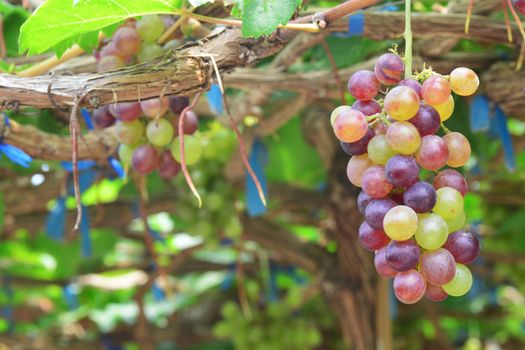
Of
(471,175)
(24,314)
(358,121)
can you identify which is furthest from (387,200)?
(24,314)

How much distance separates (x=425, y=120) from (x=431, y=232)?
0.09 metres

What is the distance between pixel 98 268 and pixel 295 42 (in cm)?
146

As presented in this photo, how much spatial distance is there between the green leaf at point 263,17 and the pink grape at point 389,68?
112 mm

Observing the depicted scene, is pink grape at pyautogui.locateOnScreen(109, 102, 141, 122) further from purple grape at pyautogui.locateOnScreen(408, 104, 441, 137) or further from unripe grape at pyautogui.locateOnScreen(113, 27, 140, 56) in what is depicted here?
purple grape at pyautogui.locateOnScreen(408, 104, 441, 137)

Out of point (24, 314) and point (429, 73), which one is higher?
point (429, 73)

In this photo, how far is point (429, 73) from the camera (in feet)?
1.99

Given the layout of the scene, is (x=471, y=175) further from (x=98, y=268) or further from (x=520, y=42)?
(x=98, y=268)

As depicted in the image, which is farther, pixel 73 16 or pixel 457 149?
pixel 73 16

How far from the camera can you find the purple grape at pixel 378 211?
0.58 metres

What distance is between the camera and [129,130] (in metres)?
0.87

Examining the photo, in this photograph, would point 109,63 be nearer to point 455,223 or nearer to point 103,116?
point 103,116

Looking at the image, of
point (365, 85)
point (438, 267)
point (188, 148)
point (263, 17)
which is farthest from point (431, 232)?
point (188, 148)

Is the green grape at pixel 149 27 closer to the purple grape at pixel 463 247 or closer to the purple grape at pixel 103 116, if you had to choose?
the purple grape at pixel 103 116

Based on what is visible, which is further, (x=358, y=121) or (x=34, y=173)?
(x=34, y=173)
